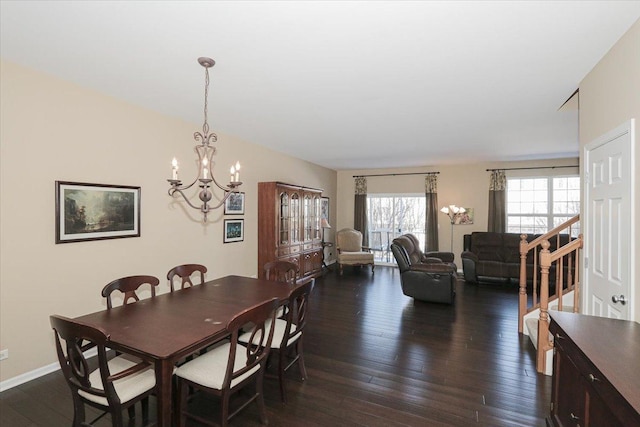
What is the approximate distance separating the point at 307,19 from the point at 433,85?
1513 mm

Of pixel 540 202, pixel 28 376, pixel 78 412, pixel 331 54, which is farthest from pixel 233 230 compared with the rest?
pixel 540 202

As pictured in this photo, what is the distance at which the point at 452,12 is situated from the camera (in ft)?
5.91

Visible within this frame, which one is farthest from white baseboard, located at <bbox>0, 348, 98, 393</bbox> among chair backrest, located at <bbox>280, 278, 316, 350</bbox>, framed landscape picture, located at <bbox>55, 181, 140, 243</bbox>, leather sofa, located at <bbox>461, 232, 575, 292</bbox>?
leather sofa, located at <bbox>461, 232, 575, 292</bbox>

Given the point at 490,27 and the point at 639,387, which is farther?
the point at 490,27

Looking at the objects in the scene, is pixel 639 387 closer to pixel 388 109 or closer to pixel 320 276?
pixel 388 109

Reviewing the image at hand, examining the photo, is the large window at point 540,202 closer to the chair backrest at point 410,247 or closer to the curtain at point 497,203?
the curtain at point 497,203

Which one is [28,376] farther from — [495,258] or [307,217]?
[495,258]

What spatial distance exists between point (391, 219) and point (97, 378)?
7.23 meters

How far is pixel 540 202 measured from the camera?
6.85m

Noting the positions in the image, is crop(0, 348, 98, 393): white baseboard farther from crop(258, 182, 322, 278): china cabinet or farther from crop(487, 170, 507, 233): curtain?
crop(487, 170, 507, 233): curtain

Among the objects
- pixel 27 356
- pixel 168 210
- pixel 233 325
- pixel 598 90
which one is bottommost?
pixel 27 356

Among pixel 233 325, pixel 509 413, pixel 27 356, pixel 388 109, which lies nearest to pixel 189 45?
pixel 233 325

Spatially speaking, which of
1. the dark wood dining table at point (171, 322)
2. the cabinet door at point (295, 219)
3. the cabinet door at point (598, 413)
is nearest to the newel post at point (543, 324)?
the cabinet door at point (598, 413)

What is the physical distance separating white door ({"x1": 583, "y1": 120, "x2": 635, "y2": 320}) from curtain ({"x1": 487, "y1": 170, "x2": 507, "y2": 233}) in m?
4.69
